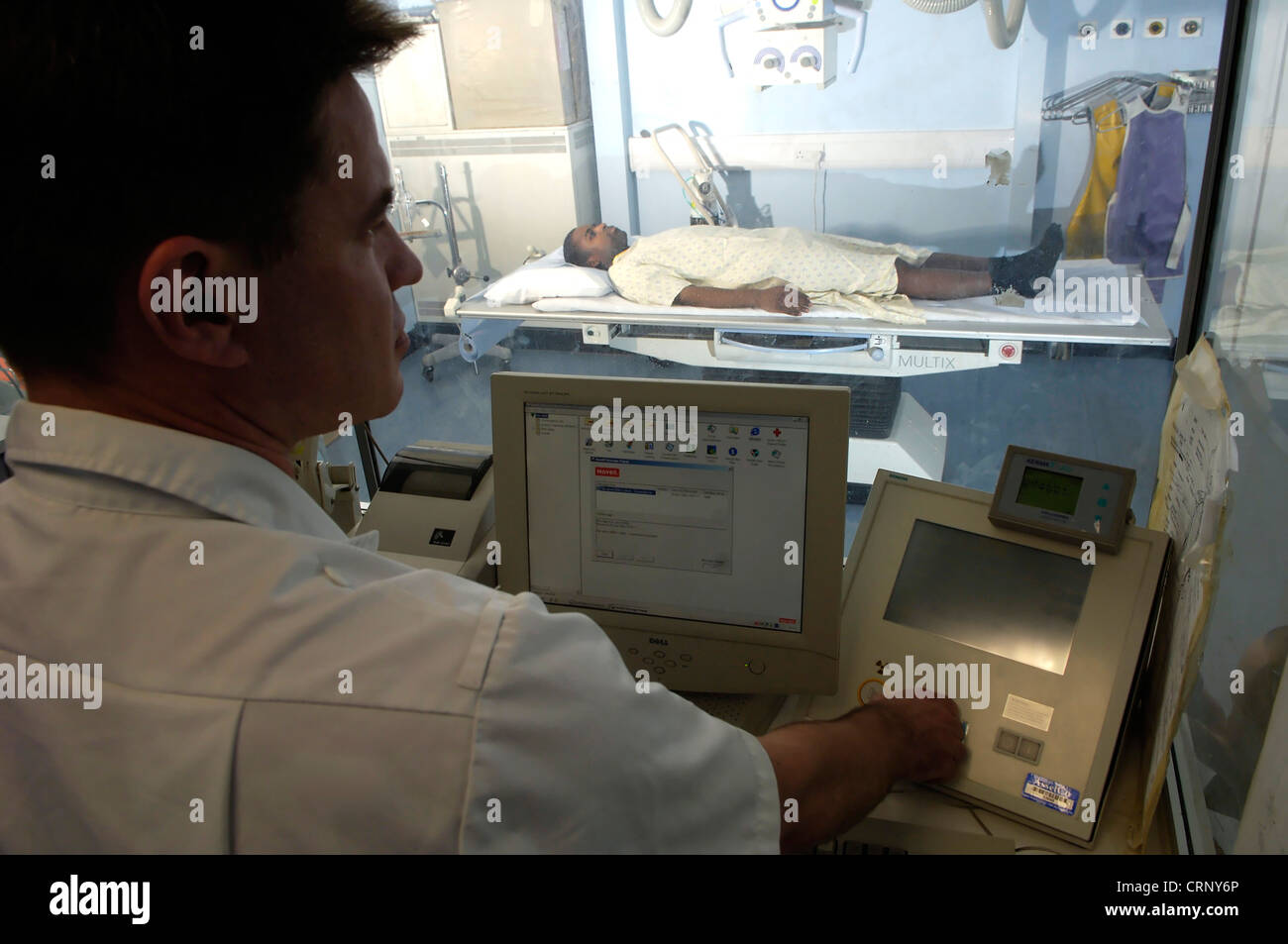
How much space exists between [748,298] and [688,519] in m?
1.76

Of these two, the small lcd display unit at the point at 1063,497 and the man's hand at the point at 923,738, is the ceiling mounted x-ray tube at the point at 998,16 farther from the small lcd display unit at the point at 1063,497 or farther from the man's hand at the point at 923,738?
the man's hand at the point at 923,738

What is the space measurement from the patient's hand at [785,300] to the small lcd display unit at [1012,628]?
1.55m

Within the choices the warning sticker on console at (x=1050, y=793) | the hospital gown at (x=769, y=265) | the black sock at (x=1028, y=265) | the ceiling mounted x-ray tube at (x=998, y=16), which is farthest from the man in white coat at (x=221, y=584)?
the black sock at (x=1028, y=265)

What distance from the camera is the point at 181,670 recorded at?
1.72 feet

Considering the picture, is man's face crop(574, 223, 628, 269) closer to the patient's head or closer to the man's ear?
the patient's head

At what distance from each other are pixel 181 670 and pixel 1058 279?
260 cm

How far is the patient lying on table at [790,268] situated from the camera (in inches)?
101

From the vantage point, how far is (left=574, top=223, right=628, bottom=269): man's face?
8.96ft

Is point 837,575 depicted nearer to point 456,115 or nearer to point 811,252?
point 811,252

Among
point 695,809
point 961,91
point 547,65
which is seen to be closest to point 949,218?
point 961,91

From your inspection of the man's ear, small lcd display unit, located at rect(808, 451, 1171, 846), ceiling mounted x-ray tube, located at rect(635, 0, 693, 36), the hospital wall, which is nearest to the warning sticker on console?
small lcd display unit, located at rect(808, 451, 1171, 846)

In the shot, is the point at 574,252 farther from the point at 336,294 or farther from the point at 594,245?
the point at 336,294

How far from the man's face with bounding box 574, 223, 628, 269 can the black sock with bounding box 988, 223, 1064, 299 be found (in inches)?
45.7

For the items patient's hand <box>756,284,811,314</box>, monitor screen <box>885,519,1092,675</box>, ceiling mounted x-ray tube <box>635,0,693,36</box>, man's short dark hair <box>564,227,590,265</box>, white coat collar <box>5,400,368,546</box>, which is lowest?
Result: monitor screen <box>885,519,1092,675</box>
